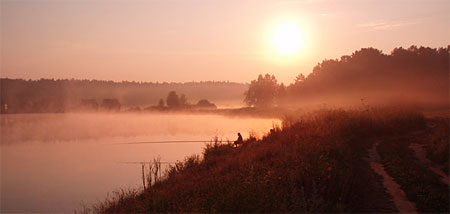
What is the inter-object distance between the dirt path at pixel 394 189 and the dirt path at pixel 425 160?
1.61 m

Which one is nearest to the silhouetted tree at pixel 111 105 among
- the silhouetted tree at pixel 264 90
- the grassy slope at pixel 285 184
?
the silhouetted tree at pixel 264 90

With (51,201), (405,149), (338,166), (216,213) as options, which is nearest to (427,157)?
(405,149)

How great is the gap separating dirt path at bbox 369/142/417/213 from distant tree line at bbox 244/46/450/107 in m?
31.0

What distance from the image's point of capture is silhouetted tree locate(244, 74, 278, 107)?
3757 inches

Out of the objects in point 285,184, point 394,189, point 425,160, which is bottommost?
point 394,189

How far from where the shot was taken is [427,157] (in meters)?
15.0

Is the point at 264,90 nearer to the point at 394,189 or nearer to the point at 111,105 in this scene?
the point at 111,105

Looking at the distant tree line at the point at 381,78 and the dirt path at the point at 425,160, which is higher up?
the distant tree line at the point at 381,78

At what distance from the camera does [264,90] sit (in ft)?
312

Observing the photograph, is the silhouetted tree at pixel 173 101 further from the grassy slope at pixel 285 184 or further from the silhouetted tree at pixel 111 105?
the grassy slope at pixel 285 184

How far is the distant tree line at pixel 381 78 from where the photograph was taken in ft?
158

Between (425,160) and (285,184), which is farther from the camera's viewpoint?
(425,160)

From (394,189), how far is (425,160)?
4.54 metres

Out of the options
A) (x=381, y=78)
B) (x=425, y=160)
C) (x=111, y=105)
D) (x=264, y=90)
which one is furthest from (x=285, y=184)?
(x=111, y=105)
